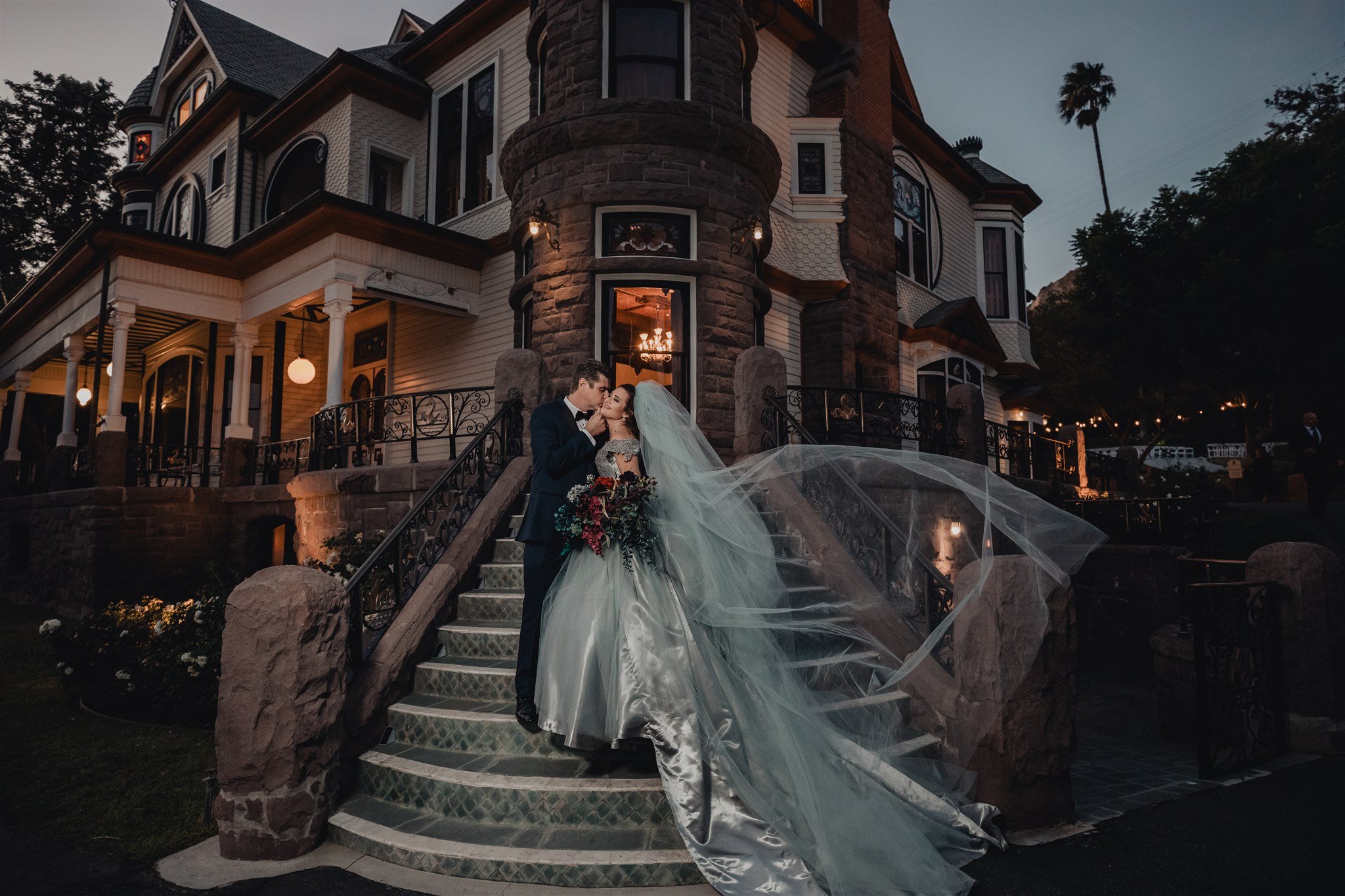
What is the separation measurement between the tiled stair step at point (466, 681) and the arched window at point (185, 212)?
1848 centimetres

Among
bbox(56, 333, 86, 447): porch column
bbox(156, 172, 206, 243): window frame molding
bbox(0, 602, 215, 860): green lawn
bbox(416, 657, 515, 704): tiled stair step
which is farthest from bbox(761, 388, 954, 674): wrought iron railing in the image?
bbox(156, 172, 206, 243): window frame molding

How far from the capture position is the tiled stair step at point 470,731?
4852 millimetres

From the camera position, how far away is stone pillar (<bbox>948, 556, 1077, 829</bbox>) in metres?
4.47

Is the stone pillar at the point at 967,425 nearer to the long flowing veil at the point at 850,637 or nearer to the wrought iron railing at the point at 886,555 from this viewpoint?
the wrought iron railing at the point at 886,555

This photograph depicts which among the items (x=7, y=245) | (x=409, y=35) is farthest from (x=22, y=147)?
(x=409, y=35)

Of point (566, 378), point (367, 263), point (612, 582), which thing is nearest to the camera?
point (612, 582)

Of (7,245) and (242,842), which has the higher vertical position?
(7,245)

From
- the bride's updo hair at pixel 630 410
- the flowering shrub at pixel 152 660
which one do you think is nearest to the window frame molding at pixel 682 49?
the bride's updo hair at pixel 630 410

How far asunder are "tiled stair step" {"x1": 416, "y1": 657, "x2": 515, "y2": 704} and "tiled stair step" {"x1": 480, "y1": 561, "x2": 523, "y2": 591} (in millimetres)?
1125

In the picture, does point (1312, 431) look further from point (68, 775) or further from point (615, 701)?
point (68, 775)

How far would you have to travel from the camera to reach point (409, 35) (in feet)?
64.5

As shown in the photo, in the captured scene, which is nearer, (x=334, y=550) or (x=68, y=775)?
(x=68, y=775)

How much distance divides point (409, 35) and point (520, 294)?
12.2 meters

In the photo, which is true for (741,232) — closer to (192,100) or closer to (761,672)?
(761,672)
